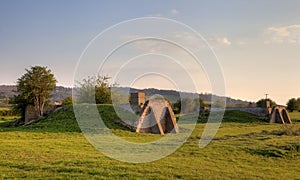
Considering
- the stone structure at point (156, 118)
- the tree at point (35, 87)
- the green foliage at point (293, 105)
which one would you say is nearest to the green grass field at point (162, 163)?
the stone structure at point (156, 118)

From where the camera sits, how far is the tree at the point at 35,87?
35.1 meters

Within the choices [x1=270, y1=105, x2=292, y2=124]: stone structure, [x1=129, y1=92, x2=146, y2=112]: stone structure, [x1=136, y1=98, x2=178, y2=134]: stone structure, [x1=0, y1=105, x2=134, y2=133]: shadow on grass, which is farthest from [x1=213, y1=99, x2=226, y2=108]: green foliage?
[x1=0, y1=105, x2=134, y2=133]: shadow on grass

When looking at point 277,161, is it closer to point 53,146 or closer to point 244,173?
point 244,173

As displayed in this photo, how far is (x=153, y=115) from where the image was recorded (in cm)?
2703

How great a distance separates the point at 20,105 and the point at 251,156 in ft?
95.1

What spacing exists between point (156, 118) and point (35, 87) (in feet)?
53.6

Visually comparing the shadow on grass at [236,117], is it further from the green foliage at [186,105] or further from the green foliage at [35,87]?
the green foliage at [35,87]

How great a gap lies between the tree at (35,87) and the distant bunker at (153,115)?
12637 millimetres

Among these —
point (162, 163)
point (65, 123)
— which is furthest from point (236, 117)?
point (162, 163)

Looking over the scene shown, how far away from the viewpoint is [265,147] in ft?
56.9

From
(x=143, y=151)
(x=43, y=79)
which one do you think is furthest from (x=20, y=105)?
(x=143, y=151)

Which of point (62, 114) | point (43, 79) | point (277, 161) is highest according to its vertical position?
point (43, 79)

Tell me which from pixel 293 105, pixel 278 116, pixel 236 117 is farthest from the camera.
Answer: pixel 293 105

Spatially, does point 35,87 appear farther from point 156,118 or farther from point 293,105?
point 293,105
